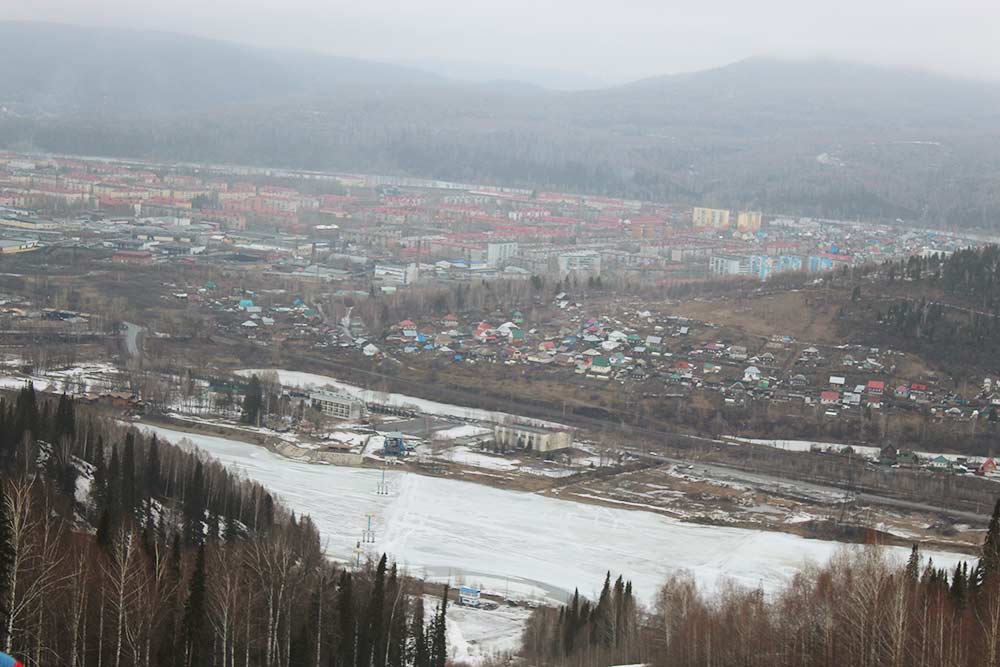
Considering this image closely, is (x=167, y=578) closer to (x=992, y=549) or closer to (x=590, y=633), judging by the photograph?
(x=590, y=633)

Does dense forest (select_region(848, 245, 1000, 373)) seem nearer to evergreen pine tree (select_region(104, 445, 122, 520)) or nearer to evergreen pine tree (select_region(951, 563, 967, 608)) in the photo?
evergreen pine tree (select_region(951, 563, 967, 608))

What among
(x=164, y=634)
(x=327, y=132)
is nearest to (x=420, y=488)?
(x=164, y=634)

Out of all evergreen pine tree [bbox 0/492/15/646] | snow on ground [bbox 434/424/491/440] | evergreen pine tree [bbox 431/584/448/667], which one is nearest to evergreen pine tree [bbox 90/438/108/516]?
evergreen pine tree [bbox 431/584/448/667]

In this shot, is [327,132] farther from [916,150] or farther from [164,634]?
[164,634]

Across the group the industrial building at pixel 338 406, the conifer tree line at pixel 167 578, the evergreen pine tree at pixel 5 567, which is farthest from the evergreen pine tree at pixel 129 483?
the industrial building at pixel 338 406

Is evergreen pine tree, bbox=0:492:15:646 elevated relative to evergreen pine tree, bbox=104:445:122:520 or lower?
elevated
